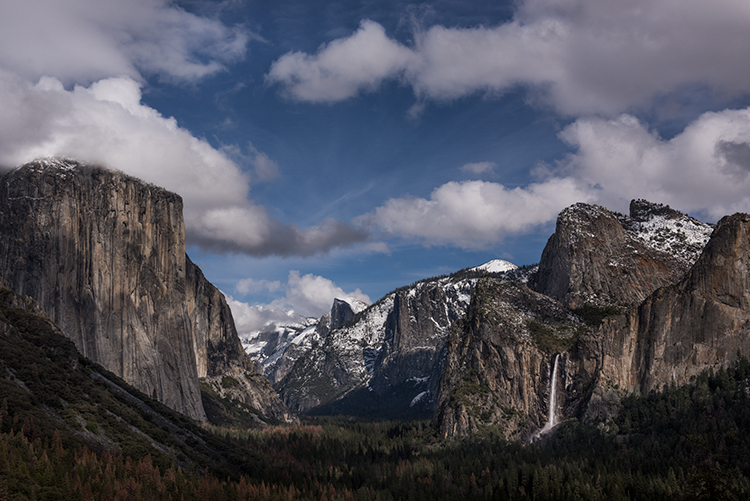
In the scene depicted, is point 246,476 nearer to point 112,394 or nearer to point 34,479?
point 112,394

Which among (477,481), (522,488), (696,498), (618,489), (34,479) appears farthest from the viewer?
(477,481)

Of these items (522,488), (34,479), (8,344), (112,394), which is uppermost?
(8,344)

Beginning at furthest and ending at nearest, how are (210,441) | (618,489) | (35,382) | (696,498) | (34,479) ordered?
(210,441), (618,489), (35,382), (696,498), (34,479)

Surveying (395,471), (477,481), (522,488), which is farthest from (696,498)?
(395,471)

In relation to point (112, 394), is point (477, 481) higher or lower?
lower

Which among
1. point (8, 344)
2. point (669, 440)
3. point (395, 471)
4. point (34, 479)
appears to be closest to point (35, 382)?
point (8, 344)

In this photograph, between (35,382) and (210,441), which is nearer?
(35,382)

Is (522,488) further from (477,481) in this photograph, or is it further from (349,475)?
(349,475)

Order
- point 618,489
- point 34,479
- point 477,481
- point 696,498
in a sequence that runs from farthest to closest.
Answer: point 477,481
point 618,489
point 696,498
point 34,479

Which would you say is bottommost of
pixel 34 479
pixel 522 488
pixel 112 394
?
pixel 522 488
